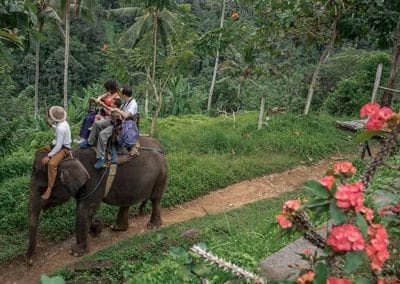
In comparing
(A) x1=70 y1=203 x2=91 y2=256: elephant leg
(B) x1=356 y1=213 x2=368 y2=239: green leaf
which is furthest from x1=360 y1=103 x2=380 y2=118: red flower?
(A) x1=70 y1=203 x2=91 y2=256: elephant leg

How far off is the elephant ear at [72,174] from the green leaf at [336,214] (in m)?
4.66

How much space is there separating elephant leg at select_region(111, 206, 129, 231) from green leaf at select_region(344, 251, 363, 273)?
573 centimetres

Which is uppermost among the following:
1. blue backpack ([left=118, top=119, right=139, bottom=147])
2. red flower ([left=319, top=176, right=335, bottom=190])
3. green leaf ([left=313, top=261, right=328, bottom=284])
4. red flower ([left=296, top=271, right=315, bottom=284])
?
red flower ([left=319, top=176, right=335, bottom=190])

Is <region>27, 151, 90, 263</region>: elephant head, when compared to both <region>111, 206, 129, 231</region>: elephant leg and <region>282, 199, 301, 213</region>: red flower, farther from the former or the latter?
<region>282, 199, 301, 213</region>: red flower

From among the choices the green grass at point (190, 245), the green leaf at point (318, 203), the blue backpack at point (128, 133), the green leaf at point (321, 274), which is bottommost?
the green grass at point (190, 245)

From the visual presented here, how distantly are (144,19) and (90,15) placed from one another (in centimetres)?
176

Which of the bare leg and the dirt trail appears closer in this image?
the bare leg

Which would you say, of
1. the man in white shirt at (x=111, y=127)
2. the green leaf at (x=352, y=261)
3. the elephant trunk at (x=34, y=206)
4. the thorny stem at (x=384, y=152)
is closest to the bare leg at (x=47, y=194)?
the elephant trunk at (x=34, y=206)

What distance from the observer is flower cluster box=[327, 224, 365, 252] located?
202 cm

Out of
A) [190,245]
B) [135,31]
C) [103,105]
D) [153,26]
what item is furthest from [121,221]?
[135,31]

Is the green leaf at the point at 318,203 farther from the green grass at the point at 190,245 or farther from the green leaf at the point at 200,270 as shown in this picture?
the green grass at the point at 190,245

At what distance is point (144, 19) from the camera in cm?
1741

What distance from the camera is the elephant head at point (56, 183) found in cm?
627

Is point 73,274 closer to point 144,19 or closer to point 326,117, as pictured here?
point 326,117
